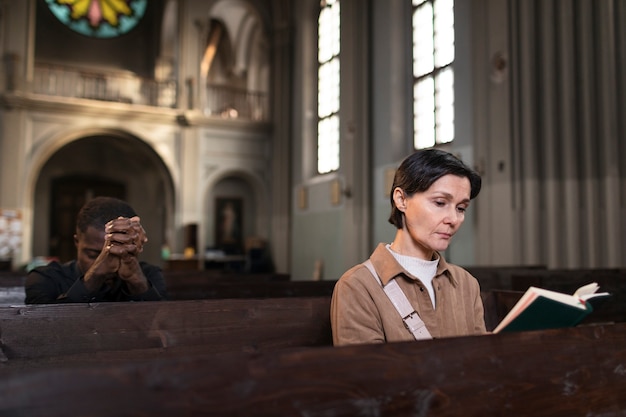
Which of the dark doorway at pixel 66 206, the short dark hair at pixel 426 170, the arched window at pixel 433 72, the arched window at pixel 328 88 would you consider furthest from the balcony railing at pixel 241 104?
the short dark hair at pixel 426 170

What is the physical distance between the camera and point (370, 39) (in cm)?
1144

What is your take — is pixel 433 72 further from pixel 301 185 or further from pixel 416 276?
pixel 416 276

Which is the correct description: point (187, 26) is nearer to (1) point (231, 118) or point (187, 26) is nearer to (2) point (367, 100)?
(1) point (231, 118)

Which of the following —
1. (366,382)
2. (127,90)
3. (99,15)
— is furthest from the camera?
(99,15)

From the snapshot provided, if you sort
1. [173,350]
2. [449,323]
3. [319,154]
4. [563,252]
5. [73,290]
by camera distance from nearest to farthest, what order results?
[449,323], [173,350], [73,290], [563,252], [319,154]

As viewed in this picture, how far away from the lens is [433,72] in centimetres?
1009

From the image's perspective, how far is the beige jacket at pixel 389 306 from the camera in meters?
2.00

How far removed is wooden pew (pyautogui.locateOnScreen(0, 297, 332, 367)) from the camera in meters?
2.22

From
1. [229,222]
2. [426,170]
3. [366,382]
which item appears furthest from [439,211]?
[229,222]

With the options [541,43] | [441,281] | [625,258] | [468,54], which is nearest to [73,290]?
[441,281]

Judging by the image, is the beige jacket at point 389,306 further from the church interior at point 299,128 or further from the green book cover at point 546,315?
the church interior at point 299,128

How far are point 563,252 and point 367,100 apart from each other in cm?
532

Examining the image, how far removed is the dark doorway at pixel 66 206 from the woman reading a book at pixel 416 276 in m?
16.1

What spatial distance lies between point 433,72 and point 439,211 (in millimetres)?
8496
